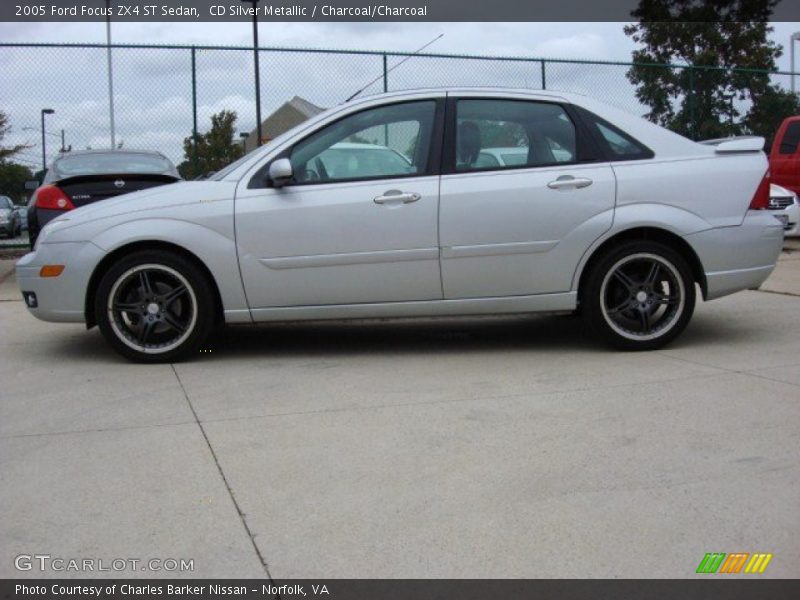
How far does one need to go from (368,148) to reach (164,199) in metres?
1.33

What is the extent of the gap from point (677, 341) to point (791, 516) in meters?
3.04

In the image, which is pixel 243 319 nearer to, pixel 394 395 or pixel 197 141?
pixel 394 395

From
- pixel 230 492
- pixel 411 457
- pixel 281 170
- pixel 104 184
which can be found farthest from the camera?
pixel 104 184

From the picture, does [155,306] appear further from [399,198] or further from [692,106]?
Answer: [692,106]

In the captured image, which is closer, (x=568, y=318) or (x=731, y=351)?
(x=731, y=351)

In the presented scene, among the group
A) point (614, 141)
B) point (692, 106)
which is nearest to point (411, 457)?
point (614, 141)

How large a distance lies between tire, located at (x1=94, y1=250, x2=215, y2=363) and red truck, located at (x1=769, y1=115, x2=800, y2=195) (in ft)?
35.1

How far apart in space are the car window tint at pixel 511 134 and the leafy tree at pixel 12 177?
14.3 metres

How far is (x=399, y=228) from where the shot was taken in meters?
5.75

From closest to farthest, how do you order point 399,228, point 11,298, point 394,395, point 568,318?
point 394,395
point 399,228
point 568,318
point 11,298

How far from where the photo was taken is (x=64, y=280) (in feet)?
19.1

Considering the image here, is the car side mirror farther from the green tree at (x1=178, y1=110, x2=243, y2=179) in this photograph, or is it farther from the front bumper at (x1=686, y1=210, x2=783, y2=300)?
the green tree at (x1=178, y1=110, x2=243, y2=179)
